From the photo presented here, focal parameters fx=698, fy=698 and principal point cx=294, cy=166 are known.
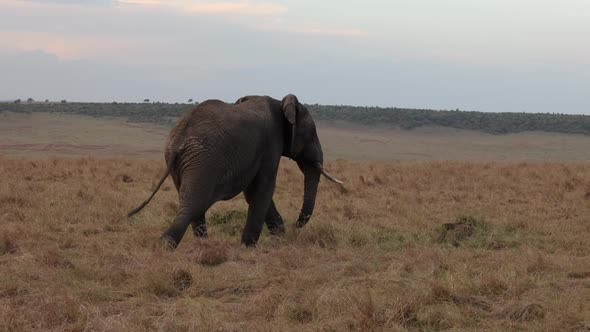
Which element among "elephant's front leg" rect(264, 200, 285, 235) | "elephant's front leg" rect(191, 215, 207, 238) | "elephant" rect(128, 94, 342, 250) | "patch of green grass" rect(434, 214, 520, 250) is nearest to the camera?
"elephant" rect(128, 94, 342, 250)

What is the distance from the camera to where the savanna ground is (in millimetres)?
5598

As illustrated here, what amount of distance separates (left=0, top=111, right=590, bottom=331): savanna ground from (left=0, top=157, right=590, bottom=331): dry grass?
0.02 meters

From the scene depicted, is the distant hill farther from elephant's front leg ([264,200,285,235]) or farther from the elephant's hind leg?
the elephant's hind leg

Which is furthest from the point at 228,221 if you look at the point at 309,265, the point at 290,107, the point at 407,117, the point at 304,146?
the point at 407,117

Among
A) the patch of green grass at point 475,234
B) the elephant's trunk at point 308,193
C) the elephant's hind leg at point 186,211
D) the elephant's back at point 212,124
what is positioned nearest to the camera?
the elephant's hind leg at point 186,211

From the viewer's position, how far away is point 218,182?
853cm

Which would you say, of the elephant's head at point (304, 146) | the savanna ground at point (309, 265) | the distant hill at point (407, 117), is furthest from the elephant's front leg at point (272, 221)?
the distant hill at point (407, 117)

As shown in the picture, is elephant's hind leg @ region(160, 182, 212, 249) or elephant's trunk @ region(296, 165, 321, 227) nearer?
elephant's hind leg @ region(160, 182, 212, 249)

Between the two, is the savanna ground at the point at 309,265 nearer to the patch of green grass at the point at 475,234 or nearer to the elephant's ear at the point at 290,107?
the patch of green grass at the point at 475,234

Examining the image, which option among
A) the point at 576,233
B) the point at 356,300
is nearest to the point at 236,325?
the point at 356,300

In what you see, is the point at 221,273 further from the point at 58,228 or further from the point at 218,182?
the point at 58,228

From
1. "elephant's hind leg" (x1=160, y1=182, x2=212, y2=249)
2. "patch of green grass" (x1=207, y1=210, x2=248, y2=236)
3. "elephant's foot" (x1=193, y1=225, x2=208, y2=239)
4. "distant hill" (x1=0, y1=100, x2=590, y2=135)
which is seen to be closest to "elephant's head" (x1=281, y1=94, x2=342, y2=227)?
"patch of green grass" (x1=207, y1=210, x2=248, y2=236)

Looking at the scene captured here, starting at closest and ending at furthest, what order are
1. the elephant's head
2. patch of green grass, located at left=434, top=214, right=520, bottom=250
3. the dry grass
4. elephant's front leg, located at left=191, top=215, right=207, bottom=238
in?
the dry grass → elephant's front leg, located at left=191, top=215, right=207, bottom=238 → patch of green grass, located at left=434, top=214, right=520, bottom=250 → the elephant's head

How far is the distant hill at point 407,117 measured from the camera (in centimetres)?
6006
